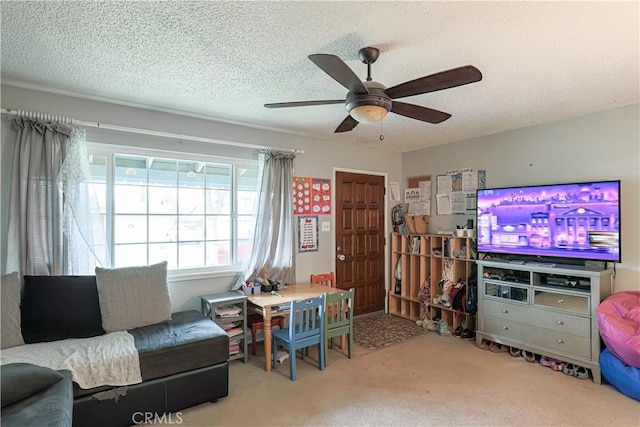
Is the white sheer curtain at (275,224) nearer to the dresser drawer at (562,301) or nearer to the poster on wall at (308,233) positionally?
the poster on wall at (308,233)

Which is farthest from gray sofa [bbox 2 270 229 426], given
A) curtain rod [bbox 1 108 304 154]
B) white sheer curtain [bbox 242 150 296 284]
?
curtain rod [bbox 1 108 304 154]

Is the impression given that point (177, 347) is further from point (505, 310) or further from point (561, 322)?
point (561, 322)

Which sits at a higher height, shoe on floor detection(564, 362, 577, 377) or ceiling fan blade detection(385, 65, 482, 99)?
ceiling fan blade detection(385, 65, 482, 99)

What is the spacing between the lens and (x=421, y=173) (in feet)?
16.0

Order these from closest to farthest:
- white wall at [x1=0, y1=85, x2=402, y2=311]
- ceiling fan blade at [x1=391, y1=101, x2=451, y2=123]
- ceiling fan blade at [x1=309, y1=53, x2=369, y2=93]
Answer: ceiling fan blade at [x1=309, y1=53, x2=369, y2=93] < ceiling fan blade at [x1=391, y1=101, x2=451, y2=123] < white wall at [x1=0, y1=85, x2=402, y2=311]

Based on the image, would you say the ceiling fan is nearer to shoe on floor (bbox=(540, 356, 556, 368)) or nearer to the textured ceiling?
the textured ceiling

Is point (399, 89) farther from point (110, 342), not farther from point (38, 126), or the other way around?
point (38, 126)

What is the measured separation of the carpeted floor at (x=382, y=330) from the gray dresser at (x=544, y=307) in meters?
0.82

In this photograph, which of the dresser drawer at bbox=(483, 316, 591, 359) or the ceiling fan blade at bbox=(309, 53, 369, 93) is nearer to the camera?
the ceiling fan blade at bbox=(309, 53, 369, 93)

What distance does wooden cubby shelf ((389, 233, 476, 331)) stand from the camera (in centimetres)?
408

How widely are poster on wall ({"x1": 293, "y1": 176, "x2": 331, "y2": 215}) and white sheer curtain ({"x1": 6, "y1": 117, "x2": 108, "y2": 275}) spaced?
6.82 ft

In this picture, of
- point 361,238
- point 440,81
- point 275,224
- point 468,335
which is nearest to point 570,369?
point 468,335

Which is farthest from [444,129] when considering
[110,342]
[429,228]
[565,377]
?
[110,342]

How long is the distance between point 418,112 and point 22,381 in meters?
2.74
